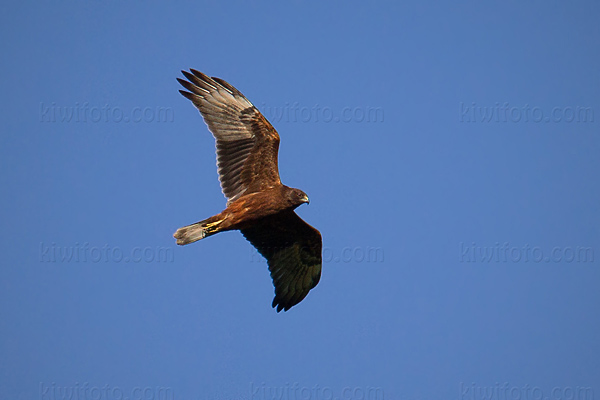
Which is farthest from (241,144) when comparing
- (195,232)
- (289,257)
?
(289,257)

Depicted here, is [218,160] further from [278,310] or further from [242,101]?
[278,310]

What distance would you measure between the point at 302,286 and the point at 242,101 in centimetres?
371

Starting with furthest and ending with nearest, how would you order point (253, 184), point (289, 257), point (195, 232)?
point (289, 257), point (253, 184), point (195, 232)

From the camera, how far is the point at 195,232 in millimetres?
10930

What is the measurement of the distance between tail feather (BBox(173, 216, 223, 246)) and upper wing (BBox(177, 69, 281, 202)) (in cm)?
90

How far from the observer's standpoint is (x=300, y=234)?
12273 millimetres

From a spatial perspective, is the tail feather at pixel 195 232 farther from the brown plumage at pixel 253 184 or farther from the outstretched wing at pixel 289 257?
the outstretched wing at pixel 289 257

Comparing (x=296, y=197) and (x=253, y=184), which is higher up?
(x=253, y=184)

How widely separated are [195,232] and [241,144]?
1986 millimetres

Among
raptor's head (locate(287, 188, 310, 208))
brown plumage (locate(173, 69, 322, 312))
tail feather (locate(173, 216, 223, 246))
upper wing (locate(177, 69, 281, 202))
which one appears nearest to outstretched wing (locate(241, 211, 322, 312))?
brown plumage (locate(173, 69, 322, 312))

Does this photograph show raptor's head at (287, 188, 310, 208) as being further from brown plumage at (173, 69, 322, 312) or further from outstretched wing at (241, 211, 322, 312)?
outstretched wing at (241, 211, 322, 312)

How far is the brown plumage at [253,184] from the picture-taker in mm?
11391

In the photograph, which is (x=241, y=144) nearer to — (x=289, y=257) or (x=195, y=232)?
(x=195, y=232)

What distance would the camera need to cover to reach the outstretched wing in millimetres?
12297
